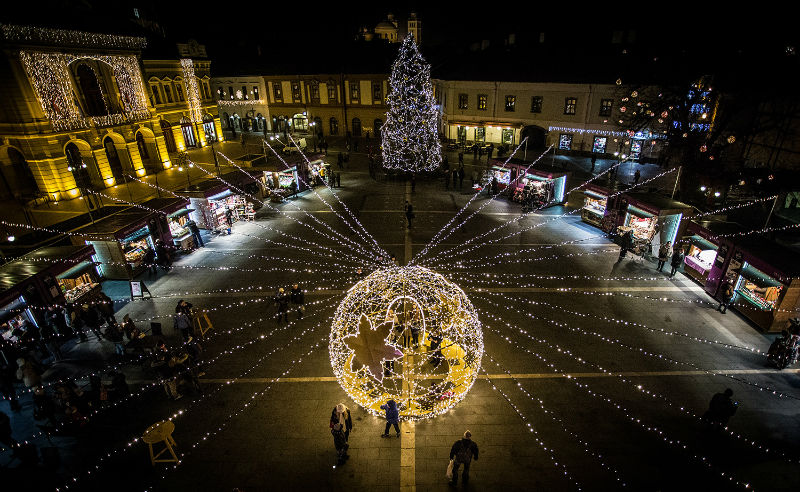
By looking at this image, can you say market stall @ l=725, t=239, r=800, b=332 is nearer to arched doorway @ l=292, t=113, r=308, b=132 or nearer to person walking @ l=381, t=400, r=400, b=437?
person walking @ l=381, t=400, r=400, b=437

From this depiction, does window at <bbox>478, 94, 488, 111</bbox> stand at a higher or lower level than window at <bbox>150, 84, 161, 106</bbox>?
lower

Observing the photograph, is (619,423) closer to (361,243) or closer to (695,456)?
(695,456)

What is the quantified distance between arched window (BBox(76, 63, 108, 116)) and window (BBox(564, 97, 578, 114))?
1405 inches

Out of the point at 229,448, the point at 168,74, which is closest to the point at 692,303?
the point at 229,448

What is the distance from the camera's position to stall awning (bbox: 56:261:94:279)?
519 inches

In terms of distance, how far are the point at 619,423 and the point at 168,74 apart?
3706cm

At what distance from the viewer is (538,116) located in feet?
115

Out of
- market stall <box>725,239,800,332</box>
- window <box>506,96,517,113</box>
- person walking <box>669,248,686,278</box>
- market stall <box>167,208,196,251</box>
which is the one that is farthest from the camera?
window <box>506,96,517,113</box>

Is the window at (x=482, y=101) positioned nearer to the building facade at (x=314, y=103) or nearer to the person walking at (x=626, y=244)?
the building facade at (x=314, y=103)

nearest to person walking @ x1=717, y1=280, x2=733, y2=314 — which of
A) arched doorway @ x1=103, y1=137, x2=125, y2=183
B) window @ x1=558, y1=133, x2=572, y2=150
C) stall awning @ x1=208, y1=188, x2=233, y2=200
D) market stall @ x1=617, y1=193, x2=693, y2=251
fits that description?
market stall @ x1=617, y1=193, x2=693, y2=251

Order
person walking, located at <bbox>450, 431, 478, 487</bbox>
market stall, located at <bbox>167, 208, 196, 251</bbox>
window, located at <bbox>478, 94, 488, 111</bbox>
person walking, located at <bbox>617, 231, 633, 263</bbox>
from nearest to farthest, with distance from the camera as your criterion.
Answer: person walking, located at <bbox>450, 431, 478, 487</bbox>
person walking, located at <bbox>617, 231, 633, 263</bbox>
market stall, located at <bbox>167, 208, 196, 251</bbox>
window, located at <bbox>478, 94, 488, 111</bbox>

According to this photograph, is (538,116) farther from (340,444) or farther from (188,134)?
(340,444)

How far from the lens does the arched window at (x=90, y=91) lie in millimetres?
22602

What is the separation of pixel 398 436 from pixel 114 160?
1100 inches
